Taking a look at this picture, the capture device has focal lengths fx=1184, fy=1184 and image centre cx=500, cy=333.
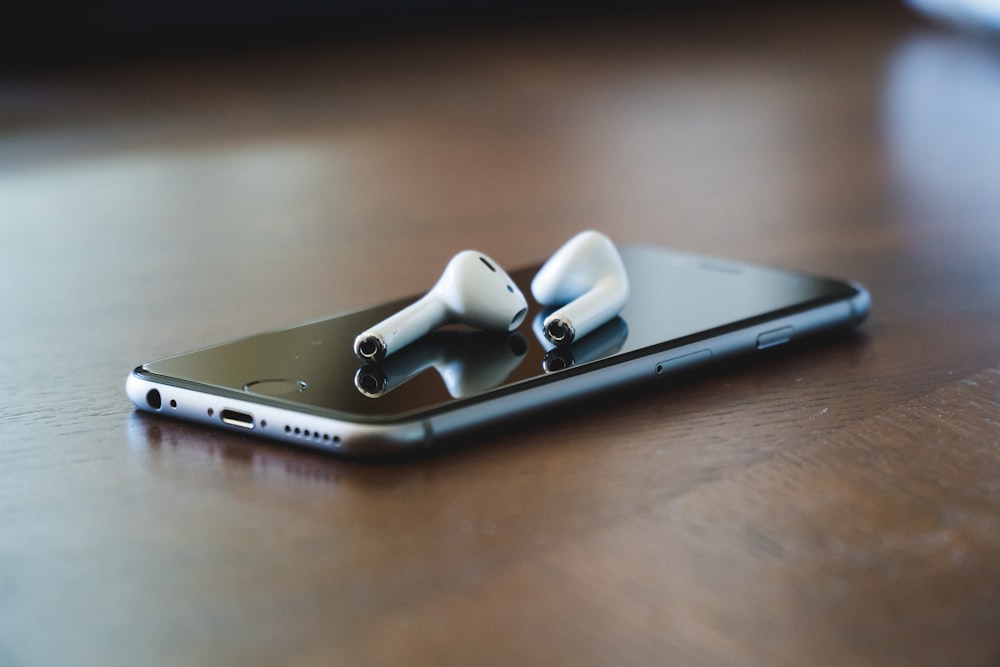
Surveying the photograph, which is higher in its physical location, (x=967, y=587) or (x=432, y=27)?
(x=432, y=27)

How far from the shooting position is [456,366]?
55 cm

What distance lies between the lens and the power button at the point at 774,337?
0.61 metres

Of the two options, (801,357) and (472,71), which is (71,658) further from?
(472,71)

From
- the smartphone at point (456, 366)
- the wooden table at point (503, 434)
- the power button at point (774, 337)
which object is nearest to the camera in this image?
the wooden table at point (503, 434)

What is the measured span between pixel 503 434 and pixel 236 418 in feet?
0.38

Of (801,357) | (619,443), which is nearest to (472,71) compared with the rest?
(801,357)

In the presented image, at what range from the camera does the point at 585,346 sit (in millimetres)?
576

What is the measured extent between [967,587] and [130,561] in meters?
0.28

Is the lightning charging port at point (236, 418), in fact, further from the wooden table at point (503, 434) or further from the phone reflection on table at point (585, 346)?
the phone reflection on table at point (585, 346)

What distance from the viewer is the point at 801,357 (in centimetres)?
62

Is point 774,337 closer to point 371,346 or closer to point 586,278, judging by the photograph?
point 586,278

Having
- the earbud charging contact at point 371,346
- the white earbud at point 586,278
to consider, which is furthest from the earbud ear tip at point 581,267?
the earbud charging contact at point 371,346

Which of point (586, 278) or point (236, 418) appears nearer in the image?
point (236, 418)

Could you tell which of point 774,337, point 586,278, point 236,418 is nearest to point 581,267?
point 586,278
